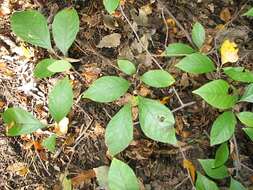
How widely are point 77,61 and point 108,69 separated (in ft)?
0.43

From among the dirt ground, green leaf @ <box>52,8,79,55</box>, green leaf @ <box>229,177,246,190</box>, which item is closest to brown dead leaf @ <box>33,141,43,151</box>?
the dirt ground

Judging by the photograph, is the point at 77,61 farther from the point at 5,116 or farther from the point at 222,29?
the point at 222,29

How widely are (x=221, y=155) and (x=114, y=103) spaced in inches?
17.9

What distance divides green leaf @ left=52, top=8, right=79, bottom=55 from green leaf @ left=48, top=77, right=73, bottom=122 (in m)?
0.14

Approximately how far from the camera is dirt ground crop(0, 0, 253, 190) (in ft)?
4.69

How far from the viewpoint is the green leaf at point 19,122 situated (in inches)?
54.7

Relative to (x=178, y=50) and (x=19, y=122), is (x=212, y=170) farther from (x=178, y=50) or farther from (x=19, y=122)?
(x=19, y=122)

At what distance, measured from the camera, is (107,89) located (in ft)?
4.60

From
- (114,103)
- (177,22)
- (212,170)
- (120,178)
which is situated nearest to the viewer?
(120,178)

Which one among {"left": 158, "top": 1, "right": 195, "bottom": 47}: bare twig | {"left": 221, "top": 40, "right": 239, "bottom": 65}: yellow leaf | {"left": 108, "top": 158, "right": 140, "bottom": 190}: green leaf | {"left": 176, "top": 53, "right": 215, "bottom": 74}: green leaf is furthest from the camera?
{"left": 158, "top": 1, "right": 195, "bottom": 47}: bare twig

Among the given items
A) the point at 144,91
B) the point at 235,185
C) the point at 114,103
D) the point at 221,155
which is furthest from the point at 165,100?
the point at 235,185

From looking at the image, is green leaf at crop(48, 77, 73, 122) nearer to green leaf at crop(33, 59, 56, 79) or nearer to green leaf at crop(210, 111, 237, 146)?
green leaf at crop(33, 59, 56, 79)

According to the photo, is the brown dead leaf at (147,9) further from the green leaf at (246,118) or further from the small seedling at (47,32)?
the green leaf at (246,118)

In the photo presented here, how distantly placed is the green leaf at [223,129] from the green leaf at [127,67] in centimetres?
37
